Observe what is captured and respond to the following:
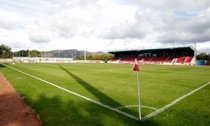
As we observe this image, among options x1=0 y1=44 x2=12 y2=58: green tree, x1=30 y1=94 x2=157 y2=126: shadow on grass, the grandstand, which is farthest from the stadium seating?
x1=0 y1=44 x2=12 y2=58: green tree

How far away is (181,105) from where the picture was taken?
8938 millimetres

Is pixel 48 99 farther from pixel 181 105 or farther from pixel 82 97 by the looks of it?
pixel 181 105

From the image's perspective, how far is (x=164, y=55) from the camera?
86.5 meters

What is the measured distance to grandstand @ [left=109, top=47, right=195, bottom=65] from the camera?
75.3 m

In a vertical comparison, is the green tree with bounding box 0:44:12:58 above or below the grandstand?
above

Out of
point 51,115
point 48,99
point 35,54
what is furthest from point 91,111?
point 35,54

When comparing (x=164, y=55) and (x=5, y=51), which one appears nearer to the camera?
(x=164, y=55)

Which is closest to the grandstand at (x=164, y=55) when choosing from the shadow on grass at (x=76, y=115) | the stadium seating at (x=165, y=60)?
the stadium seating at (x=165, y=60)

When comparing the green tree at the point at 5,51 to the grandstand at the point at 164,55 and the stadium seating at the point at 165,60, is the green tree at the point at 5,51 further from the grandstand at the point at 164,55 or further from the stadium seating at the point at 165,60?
the stadium seating at the point at 165,60

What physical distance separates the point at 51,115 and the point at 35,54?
187079mm

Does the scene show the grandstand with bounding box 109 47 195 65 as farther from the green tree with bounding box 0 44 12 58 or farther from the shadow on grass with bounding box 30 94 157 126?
the green tree with bounding box 0 44 12 58

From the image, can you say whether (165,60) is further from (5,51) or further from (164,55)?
(5,51)

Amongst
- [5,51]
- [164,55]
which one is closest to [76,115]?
[164,55]

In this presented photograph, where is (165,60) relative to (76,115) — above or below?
above
